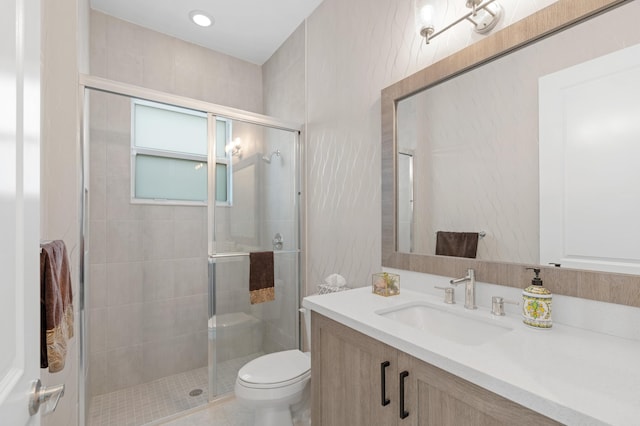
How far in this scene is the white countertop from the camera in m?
0.56

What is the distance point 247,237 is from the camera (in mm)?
2229

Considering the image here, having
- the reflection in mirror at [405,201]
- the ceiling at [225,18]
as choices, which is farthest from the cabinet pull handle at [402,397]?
the ceiling at [225,18]

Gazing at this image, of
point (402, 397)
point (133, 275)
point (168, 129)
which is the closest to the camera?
point (402, 397)

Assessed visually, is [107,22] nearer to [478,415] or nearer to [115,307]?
[115,307]

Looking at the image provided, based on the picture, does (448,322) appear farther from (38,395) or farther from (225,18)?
(225,18)

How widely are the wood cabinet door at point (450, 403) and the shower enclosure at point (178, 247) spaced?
159 cm

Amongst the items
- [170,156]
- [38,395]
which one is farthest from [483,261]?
[170,156]

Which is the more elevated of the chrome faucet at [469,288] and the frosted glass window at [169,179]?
the frosted glass window at [169,179]

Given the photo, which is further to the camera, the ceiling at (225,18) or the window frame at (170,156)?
the ceiling at (225,18)

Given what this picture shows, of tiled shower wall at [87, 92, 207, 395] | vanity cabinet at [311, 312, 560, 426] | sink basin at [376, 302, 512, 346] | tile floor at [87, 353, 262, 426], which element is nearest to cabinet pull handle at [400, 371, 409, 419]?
A: vanity cabinet at [311, 312, 560, 426]

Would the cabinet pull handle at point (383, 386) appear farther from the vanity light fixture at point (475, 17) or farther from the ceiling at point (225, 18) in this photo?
the ceiling at point (225, 18)

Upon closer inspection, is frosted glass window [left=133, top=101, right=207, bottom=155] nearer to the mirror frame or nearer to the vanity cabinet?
the mirror frame

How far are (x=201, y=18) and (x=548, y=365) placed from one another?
2.87 meters

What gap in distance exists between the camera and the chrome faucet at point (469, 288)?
116 centimetres
